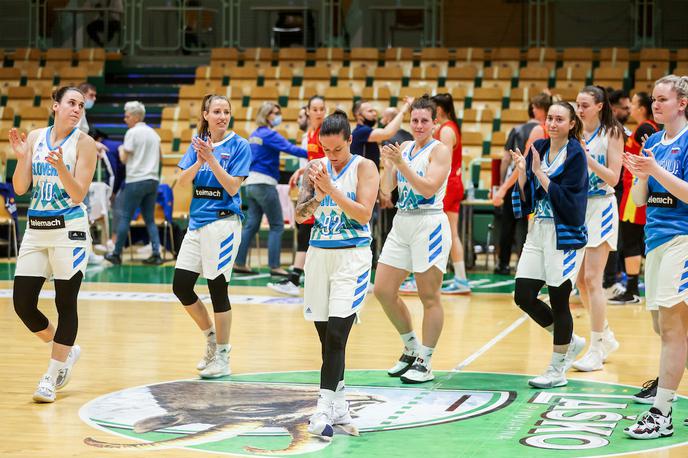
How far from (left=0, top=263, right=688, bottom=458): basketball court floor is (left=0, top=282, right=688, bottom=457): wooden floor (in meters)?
0.01

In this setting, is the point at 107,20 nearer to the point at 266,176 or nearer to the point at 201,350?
the point at 266,176

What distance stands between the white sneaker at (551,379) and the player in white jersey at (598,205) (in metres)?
0.50

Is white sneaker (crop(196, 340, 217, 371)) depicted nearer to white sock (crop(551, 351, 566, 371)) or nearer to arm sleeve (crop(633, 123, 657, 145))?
white sock (crop(551, 351, 566, 371))

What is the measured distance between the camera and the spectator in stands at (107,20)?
18.1 metres

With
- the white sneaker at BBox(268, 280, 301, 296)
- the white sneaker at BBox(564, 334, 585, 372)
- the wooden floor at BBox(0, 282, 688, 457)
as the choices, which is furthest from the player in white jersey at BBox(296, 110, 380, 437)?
the white sneaker at BBox(268, 280, 301, 296)

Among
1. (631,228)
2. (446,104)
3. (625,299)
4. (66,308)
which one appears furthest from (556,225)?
(625,299)

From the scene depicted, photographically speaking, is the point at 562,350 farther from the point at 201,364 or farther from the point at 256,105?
the point at 256,105

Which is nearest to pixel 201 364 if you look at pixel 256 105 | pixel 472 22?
pixel 256 105

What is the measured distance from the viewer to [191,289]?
6.09 m

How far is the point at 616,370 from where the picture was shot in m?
6.40

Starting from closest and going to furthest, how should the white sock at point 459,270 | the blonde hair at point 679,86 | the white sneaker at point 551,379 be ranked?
the blonde hair at point 679,86 → the white sneaker at point 551,379 → the white sock at point 459,270

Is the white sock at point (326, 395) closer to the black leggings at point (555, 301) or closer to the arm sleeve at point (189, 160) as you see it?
the black leggings at point (555, 301)

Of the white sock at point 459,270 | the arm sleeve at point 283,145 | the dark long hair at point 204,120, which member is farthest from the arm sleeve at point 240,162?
the white sock at point 459,270

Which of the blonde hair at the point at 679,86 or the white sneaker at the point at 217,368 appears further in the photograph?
the white sneaker at the point at 217,368
